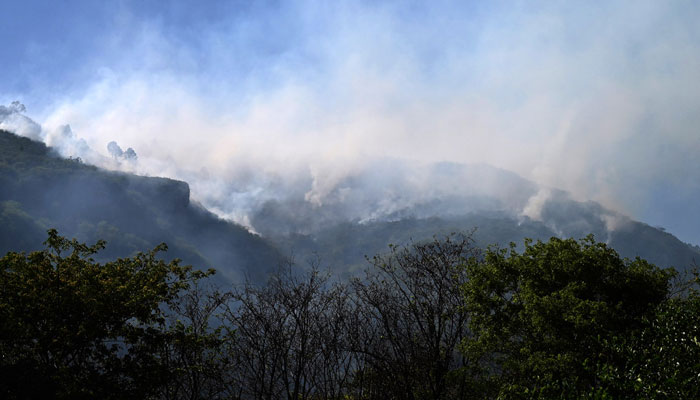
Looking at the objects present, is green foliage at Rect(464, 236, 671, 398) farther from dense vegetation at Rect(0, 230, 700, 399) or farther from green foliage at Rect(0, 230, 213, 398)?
green foliage at Rect(0, 230, 213, 398)

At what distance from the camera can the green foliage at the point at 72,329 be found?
1683 centimetres

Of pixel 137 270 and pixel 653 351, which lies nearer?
pixel 653 351

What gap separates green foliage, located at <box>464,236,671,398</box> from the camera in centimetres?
1783

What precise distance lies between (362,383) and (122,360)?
16.5 m

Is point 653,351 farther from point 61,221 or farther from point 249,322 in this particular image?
point 61,221

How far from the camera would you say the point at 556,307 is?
1852 centimetres

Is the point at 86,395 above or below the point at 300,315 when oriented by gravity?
below

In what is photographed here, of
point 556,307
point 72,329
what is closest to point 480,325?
point 556,307

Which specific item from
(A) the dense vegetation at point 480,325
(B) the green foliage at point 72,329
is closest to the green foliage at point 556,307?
(A) the dense vegetation at point 480,325

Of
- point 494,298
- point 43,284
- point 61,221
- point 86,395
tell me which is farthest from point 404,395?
point 61,221

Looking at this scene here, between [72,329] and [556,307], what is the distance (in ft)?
63.6

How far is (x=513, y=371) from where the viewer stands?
20812 mm

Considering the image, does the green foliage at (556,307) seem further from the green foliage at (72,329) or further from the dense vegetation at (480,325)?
the green foliage at (72,329)

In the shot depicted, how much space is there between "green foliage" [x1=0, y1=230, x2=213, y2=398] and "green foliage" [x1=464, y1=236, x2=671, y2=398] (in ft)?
47.9
